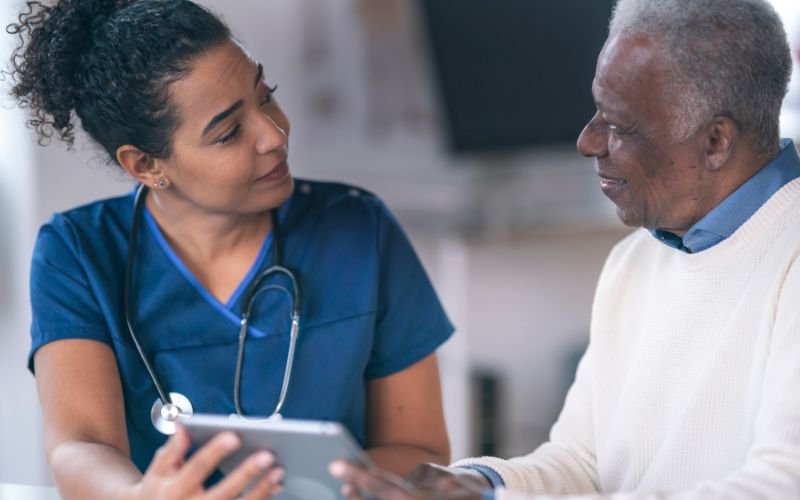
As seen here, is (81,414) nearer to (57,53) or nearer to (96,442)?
(96,442)

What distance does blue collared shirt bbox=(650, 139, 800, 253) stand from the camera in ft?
4.19

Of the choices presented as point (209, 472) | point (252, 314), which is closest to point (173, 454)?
point (209, 472)

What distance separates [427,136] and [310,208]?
193cm

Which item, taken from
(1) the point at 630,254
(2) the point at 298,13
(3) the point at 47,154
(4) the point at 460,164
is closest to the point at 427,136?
(4) the point at 460,164

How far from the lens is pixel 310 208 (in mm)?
1710

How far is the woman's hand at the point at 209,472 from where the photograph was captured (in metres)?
1.12

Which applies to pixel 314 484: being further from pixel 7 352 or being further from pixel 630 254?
pixel 7 352

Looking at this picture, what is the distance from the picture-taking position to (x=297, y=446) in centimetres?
109

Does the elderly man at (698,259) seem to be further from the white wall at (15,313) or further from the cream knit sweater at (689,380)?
the white wall at (15,313)

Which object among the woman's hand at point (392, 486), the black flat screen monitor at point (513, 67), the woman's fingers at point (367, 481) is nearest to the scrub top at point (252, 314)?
the woman's hand at point (392, 486)

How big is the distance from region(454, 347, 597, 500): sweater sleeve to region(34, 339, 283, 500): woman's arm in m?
0.35

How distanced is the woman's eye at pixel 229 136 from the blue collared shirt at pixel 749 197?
0.61m

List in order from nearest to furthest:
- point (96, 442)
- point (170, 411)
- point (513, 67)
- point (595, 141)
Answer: point (595, 141) → point (96, 442) → point (170, 411) → point (513, 67)

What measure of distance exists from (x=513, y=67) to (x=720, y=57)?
7.16 ft
